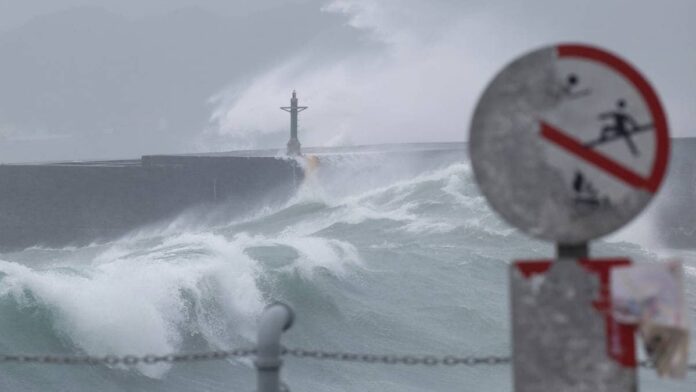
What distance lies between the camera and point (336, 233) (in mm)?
29453

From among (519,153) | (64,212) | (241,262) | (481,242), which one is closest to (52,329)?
(241,262)

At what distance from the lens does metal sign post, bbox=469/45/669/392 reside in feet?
A: 7.88

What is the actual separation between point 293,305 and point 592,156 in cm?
1461

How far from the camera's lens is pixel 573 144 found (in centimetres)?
244

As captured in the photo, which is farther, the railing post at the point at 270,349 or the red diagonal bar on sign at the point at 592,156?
the railing post at the point at 270,349

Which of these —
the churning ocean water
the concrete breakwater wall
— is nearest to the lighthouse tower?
the concrete breakwater wall

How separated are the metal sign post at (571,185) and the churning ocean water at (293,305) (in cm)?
871

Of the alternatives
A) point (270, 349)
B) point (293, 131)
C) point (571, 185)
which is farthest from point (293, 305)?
point (293, 131)

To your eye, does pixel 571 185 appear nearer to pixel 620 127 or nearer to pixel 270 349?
pixel 620 127

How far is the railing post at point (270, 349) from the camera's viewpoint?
9.30 ft

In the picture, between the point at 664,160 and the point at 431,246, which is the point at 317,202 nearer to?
the point at 431,246

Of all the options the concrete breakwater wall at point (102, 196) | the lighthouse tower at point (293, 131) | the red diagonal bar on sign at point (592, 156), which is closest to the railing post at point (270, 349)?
the red diagonal bar on sign at point (592, 156)

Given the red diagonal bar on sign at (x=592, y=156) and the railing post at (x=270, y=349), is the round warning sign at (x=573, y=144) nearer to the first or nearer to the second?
the red diagonal bar on sign at (x=592, y=156)

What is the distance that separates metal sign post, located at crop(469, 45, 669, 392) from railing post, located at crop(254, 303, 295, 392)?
0.67 m
